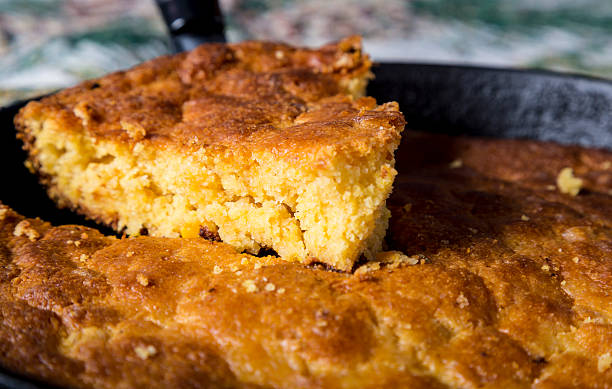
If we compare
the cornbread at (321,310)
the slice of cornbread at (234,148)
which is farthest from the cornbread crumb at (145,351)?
the slice of cornbread at (234,148)

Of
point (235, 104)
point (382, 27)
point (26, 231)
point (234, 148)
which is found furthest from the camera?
point (382, 27)

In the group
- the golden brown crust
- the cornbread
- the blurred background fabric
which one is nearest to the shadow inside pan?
the golden brown crust

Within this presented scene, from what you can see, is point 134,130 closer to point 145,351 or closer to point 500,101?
point 145,351

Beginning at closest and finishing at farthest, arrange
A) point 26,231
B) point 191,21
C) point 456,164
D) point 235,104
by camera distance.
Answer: point 26,231 → point 235,104 → point 456,164 → point 191,21

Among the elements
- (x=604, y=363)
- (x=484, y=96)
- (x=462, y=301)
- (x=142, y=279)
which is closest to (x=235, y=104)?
(x=142, y=279)

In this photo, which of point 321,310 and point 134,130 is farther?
point 134,130

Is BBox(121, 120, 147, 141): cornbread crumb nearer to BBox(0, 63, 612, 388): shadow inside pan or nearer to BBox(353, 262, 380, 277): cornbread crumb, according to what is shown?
BBox(353, 262, 380, 277): cornbread crumb
